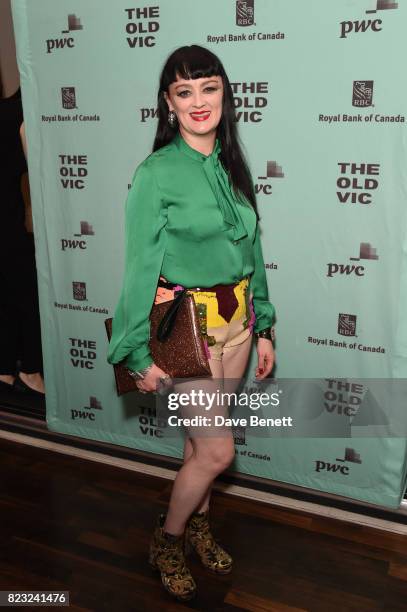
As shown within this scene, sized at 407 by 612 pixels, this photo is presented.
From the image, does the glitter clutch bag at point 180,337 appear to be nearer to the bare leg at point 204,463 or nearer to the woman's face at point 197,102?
the bare leg at point 204,463

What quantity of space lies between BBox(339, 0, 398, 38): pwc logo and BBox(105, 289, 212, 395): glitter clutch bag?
3.43 ft

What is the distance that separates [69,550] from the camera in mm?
2232

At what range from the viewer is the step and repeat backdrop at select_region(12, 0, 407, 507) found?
2041 mm

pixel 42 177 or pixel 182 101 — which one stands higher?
pixel 182 101

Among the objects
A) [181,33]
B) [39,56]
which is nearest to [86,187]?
[39,56]

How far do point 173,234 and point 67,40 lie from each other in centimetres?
119

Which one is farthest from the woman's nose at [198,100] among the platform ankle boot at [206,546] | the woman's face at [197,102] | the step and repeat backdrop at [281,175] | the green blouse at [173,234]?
the platform ankle boot at [206,546]

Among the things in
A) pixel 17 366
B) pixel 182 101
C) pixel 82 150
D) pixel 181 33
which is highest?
pixel 181 33

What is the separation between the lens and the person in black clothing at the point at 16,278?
115 inches

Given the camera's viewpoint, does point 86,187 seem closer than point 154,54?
No

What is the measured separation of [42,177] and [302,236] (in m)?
1.20

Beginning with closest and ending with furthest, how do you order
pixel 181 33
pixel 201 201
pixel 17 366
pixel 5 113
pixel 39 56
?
pixel 201 201 < pixel 181 33 < pixel 39 56 < pixel 5 113 < pixel 17 366

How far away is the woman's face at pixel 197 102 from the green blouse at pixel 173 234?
2.8 inches

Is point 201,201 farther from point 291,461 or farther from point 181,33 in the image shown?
point 291,461
